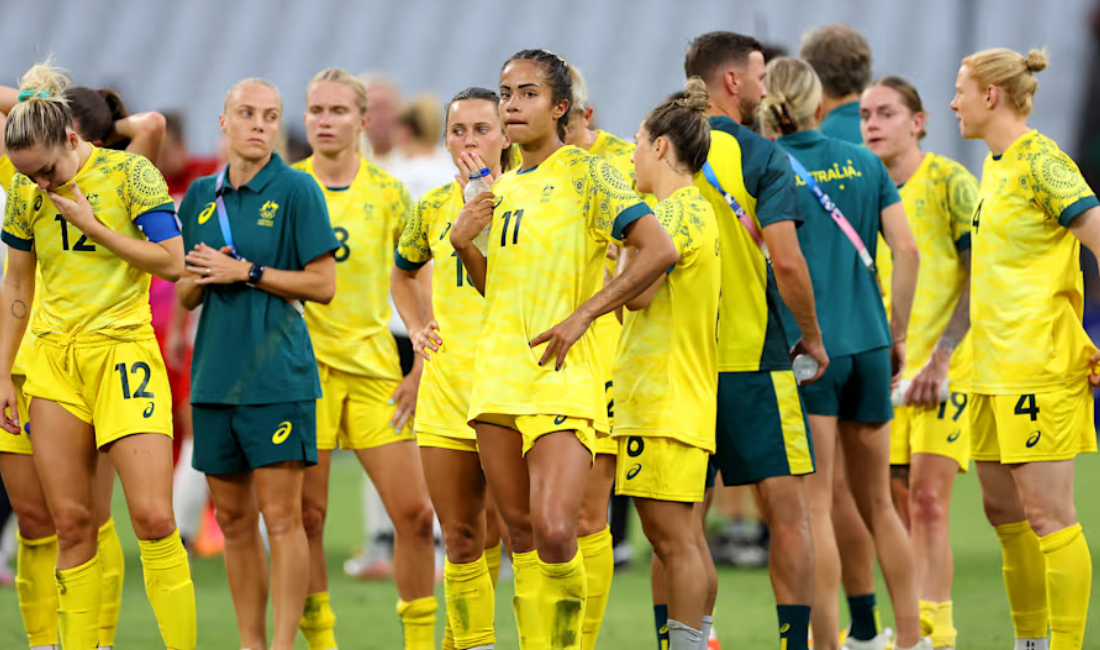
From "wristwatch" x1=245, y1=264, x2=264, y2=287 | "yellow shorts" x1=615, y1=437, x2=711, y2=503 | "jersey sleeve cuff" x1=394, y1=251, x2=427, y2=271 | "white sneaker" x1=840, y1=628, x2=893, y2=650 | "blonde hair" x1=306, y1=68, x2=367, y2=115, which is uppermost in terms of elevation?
"blonde hair" x1=306, y1=68, x2=367, y2=115

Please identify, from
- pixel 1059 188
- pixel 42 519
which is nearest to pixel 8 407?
pixel 42 519

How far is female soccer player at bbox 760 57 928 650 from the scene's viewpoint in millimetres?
5453

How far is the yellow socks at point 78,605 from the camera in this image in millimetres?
5008

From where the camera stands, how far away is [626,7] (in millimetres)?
26297

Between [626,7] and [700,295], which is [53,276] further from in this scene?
[626,7]

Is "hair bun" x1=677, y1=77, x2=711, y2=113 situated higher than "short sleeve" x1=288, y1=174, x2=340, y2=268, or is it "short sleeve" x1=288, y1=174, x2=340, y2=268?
"hair bun" x1=677, y1=77, x2=711, y2=113

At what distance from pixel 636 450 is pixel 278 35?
70.7 feet

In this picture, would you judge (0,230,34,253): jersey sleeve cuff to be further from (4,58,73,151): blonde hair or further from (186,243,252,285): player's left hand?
(186,243,252,285): player's left hand

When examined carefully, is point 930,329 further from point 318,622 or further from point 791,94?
point 318,622

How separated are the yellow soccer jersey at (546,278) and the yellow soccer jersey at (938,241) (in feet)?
7.76

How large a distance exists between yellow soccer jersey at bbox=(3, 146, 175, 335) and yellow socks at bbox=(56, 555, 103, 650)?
2.86ft

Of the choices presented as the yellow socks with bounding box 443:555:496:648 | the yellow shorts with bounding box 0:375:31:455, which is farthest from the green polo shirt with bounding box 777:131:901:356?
the yellow shorts with bounding box 0:375:31:455

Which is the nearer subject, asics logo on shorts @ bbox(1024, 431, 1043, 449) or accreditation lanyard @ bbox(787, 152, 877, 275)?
asics logo on shorts @ bbox(1024, 431, 1043, 449)

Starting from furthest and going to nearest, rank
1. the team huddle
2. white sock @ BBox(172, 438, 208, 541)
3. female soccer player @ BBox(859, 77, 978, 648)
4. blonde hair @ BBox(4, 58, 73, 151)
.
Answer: white sock @ BBox(172, 438, 208, 541) → female soccer player @ BBox(859, 77, 978, 648) → blonde hair @ BBox(4, 58, 73, 151) → the team huddle
